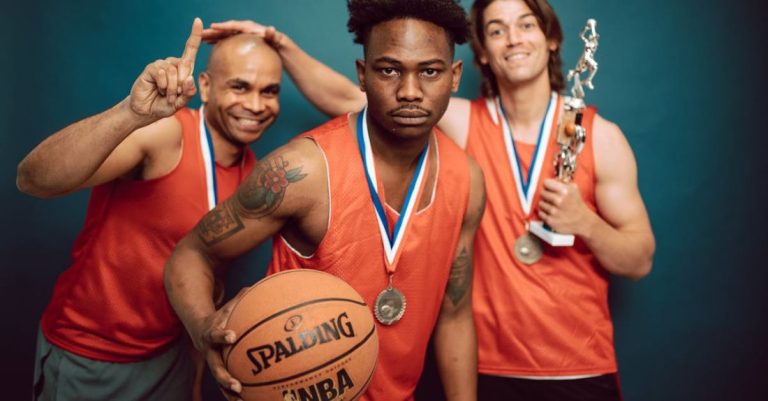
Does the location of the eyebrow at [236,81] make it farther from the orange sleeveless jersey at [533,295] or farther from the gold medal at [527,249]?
the gold medal at [527,249]

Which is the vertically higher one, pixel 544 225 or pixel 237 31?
pixel 237 31

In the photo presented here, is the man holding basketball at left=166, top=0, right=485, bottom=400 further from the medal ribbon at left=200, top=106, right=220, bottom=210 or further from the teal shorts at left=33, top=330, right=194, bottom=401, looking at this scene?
the teal shorts at left=33, top=330, right=194, bottom=401

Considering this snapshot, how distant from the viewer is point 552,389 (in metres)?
2.01

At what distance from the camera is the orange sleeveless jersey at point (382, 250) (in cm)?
158

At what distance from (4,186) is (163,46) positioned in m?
1.00

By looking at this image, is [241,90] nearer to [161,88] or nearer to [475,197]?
[161,88]

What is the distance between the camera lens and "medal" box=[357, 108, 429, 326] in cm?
162

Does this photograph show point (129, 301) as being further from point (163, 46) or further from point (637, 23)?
point (637, 23)

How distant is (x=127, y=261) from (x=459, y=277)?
1.13m

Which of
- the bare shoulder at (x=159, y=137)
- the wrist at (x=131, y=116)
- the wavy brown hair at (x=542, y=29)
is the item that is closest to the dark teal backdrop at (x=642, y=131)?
the wavy brown hair at (x=542, y=29)

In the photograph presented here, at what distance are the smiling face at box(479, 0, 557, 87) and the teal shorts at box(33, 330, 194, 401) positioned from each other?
65.4 inches

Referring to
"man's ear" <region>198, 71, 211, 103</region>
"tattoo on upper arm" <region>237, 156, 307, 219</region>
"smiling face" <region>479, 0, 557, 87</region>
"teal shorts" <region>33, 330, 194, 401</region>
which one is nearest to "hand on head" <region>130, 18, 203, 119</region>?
"tattoo on upper arm" <region>237, 156, 307, 219</region>

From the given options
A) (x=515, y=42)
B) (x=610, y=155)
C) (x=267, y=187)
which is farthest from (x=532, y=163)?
(x=267, y=187)

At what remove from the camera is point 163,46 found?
2531 mm
